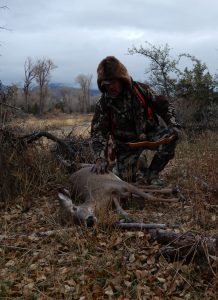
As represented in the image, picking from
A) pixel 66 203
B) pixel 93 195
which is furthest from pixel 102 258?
pixel 93 195

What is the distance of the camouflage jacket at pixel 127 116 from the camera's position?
651 centimetres

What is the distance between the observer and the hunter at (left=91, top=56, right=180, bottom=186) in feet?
20.6

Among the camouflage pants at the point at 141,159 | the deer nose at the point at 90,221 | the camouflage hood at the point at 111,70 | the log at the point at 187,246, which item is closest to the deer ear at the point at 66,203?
the deer nose at the point at 90,221

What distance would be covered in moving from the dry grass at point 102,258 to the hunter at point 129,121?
2.39 ft

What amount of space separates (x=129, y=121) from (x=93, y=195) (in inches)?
65.3

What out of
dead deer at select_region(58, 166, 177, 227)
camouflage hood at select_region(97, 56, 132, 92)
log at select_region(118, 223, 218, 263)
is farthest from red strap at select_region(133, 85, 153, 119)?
log at select_region(118, 223, 218, 263)

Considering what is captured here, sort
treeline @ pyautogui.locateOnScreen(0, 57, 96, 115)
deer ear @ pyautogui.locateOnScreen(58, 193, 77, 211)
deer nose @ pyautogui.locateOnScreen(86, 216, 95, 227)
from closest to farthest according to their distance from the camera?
deer nose @ pyautogui.locateOnScreen(86, 216, 95, 227) < deer ear @ pyautogui.locateOnScreen(58, 193, 77, 211) < treeline @ pyautogui.locateOnScreen(0, 57, 96, 115)

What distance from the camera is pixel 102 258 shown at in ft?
13.6

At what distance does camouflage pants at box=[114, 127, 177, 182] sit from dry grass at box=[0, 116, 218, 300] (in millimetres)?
627

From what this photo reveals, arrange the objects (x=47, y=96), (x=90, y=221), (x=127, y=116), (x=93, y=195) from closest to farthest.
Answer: (x=90, y=221) → (x=93, y=195) → (x=127, y=116) → (x=47, y=96)

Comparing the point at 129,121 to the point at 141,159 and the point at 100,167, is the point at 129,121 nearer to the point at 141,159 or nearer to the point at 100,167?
the point at 141,159

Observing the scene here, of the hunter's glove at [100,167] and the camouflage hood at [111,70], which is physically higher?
the camouflage hood at [111,70]

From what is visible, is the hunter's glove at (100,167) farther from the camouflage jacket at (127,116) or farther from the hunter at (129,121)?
the camouflage jacket at (127,116)

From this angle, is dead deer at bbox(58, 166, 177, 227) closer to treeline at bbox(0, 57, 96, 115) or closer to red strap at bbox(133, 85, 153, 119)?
red strap at bbox(133, 85, 153, 119)
